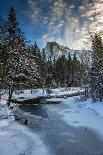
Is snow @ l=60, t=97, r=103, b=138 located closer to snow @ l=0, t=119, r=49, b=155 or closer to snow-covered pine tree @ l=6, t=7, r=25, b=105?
snow @ l=0, t=119, r=49, b=155

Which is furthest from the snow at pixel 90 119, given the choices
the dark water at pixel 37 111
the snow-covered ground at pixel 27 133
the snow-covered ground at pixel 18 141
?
the snow-covered ground at pixel 18 141

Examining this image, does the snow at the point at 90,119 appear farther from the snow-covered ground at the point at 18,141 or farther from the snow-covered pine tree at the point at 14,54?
the snow-covered pine tree at the point at 14,54

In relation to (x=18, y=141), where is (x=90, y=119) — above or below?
above

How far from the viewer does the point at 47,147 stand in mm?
15883

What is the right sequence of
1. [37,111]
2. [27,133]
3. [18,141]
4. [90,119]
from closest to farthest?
1. [18,141]
2. [27,133]
3. [90,119]
4. [37,111]

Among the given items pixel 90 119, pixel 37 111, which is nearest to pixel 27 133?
pixel 90 119

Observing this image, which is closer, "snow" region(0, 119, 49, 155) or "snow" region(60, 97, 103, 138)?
"snow" region(0, 119, 49, 155)

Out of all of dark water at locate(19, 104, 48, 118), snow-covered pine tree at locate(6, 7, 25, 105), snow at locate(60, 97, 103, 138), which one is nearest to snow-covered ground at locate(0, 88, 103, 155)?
snow at locate(60, 97, 103, 138)

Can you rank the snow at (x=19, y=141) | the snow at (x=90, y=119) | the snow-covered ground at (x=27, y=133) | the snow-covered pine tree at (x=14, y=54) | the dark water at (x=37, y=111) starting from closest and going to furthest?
the snow at (x=19, y=141) < the snow-covered ground at (x=27, y=133) < the snow at (x=90, y=119) < the dark water at (x=37, y=111) < the snow-covered pine tree at (x=14, y=54)

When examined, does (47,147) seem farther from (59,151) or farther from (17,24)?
(17,24)

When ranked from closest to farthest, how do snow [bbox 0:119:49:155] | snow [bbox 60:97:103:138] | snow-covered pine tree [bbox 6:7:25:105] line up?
snow [bbox 0:119:49:155] < snow [bbox 60:97:103:138] < snow-covered pine tree [bbox 6:7:25:105]

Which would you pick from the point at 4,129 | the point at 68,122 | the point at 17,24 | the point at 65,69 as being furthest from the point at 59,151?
the point at 65,69

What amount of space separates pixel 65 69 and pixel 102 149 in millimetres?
72705

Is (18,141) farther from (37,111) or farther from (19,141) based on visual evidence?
(37,111)
